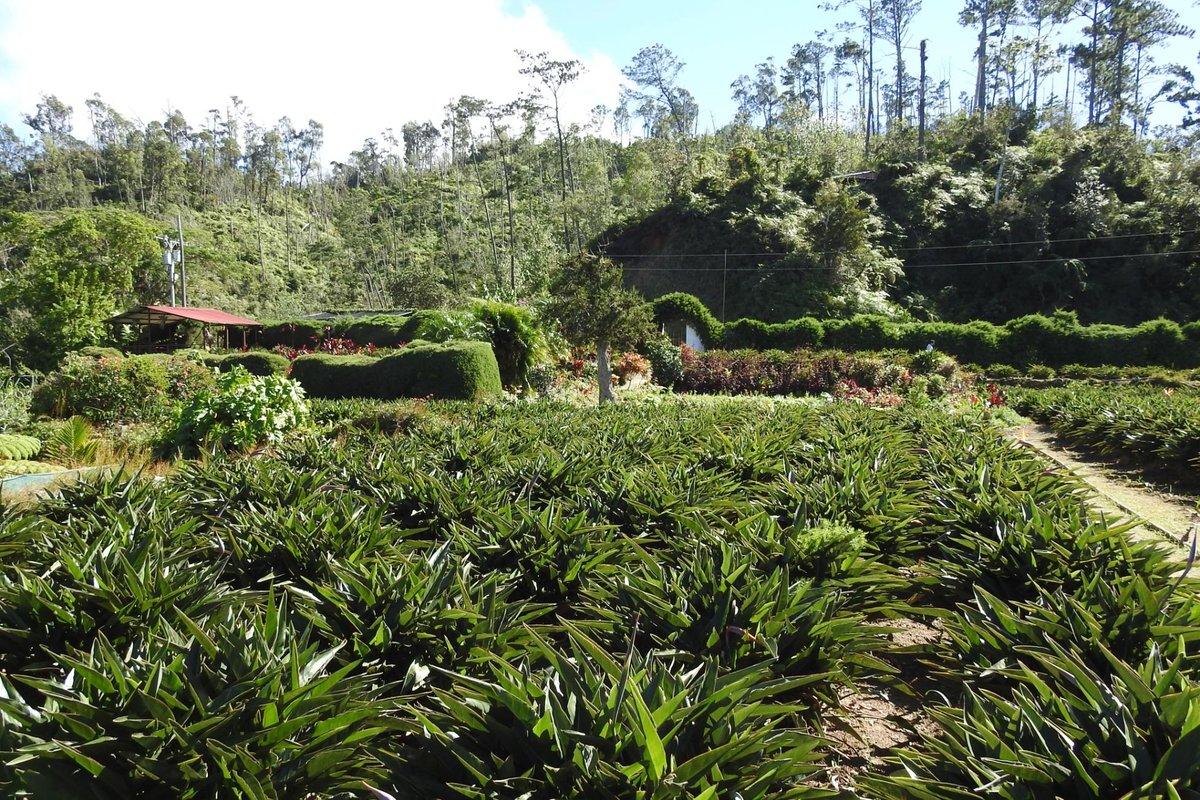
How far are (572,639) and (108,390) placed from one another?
13.8 metres

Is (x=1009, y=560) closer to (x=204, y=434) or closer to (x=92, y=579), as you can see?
(x=92, y=579)

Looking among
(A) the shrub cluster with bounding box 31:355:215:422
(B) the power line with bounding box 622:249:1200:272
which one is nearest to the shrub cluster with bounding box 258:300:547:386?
(A) the shrub cluster with bounding box 31:355:215:422

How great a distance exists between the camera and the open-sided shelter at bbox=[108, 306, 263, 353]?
30.8 meters

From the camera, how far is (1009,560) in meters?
3.00

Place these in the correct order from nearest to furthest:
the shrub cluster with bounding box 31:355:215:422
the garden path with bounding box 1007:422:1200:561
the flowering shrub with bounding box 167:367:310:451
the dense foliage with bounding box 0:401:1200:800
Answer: the dense foliage with bounding box 0:401:1200:800 < the garden path with bounding box 1007:422:1200:561 < the flowering shrub with bounding box 167:367:310:451 < the shrub cluster with bounding box 31:355:215:422

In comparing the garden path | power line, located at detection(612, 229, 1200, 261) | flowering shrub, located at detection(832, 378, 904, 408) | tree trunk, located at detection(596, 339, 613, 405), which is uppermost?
power line, located at detection(612, 229, 1200, 261)

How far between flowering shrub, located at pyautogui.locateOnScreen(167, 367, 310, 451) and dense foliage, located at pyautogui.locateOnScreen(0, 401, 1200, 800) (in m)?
4.01

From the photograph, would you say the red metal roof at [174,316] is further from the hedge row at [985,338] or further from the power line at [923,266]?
the power line at [923,266]

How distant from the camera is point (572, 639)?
202cm

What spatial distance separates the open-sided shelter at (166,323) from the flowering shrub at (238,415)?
25560mm

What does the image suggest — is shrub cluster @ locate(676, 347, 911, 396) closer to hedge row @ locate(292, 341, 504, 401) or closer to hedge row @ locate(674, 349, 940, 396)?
hedge row @ locate(674, 349, 940, 396)

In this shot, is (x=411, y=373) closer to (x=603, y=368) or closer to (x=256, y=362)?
(x=603, y=368)

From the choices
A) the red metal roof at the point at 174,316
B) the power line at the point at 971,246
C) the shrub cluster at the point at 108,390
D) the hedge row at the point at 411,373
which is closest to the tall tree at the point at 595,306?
the hedge row at the point at 411,373

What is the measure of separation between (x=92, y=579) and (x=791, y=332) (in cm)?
2795
